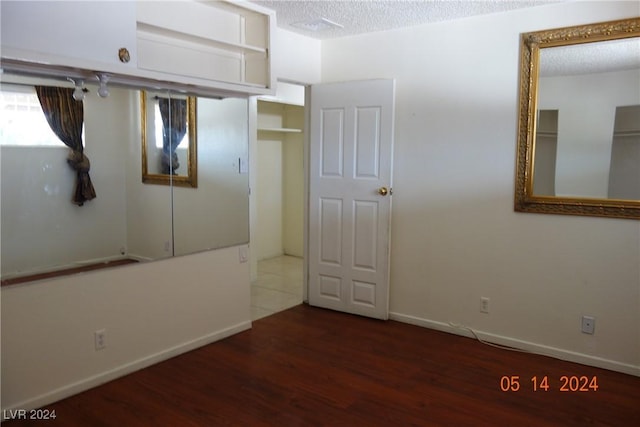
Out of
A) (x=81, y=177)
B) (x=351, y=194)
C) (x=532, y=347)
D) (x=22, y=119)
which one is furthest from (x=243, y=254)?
(x=532, y=347)

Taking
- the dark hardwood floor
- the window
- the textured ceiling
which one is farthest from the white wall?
the window

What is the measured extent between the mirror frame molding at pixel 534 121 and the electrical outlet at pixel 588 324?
0.70 metres

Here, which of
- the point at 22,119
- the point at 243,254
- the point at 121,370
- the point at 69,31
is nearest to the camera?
the point at 69,31

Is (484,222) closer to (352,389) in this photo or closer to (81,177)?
(352,389)

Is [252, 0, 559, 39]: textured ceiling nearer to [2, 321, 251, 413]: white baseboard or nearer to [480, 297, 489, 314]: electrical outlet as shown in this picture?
[480, 297, 489, 314]: electrical outlet

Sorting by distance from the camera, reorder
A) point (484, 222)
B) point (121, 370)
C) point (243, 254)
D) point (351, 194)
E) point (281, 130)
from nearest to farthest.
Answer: point (121, 370), point (484, 222), point (243, 254), point (351, 194), point (281, 130)

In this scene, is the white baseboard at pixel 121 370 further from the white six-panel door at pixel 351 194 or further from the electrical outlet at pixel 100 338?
the white six-panel door at pixel 351 194

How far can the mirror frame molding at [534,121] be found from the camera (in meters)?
3.12

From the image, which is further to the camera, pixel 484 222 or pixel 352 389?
pixel 484 222

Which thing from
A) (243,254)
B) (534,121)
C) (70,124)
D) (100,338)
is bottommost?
(100,338)

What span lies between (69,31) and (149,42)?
2.40 feet

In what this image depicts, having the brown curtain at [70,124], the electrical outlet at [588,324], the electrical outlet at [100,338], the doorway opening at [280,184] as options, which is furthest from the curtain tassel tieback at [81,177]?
the electrical outlet at [588,324]

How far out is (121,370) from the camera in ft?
10.1

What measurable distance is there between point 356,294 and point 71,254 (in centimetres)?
234
